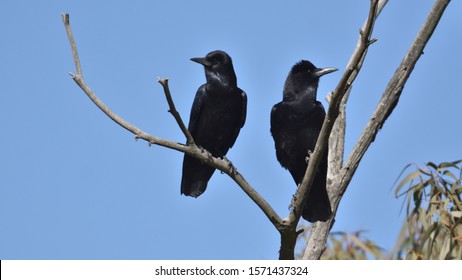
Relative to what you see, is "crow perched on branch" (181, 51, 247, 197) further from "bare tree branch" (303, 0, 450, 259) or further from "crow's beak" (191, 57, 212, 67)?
"bare tree branch" (303, 0, 450, 259)

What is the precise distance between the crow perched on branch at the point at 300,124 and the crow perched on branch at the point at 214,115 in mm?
341

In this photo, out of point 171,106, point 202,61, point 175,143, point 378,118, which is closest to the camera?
point 171,106

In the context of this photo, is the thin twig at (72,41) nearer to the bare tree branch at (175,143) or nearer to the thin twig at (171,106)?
the bare tree branch at (175,143)

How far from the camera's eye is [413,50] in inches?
323

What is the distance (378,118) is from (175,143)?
2126 millimetres

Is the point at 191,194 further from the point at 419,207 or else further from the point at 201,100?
the point at 419,207

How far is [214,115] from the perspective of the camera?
8.22m

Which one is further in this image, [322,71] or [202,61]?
[202,61]

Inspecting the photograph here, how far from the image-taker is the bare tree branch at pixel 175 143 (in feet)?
20.8

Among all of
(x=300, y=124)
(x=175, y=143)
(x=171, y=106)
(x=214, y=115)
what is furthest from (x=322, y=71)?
(x=171, y=106)

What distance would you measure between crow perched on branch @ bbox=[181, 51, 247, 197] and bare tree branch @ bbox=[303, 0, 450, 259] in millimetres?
892

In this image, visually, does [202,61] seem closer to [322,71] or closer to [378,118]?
[322,71]

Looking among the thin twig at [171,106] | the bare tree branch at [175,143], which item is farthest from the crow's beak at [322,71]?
the thin twig at [171,106]
